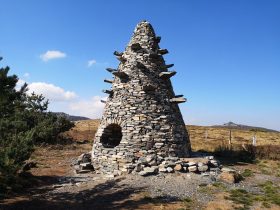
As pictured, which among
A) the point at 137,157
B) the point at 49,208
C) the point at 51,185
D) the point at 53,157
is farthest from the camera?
the point at 53,157

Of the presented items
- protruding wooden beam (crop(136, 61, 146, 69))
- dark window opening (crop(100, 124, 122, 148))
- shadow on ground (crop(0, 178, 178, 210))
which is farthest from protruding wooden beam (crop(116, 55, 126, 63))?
shadow on ground (crop(0, 178, 178, 210))

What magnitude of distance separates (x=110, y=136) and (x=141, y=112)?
3147 mm

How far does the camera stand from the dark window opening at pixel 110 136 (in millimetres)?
16359

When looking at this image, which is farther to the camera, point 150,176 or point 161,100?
point 161,100

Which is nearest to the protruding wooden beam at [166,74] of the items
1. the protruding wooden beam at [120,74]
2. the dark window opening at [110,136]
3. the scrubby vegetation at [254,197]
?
the protruding wooden beam at [120,74]

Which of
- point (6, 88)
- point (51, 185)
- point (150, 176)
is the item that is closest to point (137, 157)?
point (150, 176)

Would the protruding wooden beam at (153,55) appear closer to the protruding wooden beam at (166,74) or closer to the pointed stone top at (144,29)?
the protruding wooden beam at (166,74)

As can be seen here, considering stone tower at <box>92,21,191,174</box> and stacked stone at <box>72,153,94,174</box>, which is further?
stacked stone at <box>72,153,94,174</box>

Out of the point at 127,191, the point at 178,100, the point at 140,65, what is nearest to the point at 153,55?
the point at 140,65

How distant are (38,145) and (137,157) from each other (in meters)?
12.5

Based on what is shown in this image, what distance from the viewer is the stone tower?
14867mm

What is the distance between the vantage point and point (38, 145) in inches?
969

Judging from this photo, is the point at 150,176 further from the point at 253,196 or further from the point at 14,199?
the point at 14,199

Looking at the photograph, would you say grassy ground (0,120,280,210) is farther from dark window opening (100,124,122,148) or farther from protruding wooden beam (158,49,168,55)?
protruding wooden beam (158,49,168,55)
